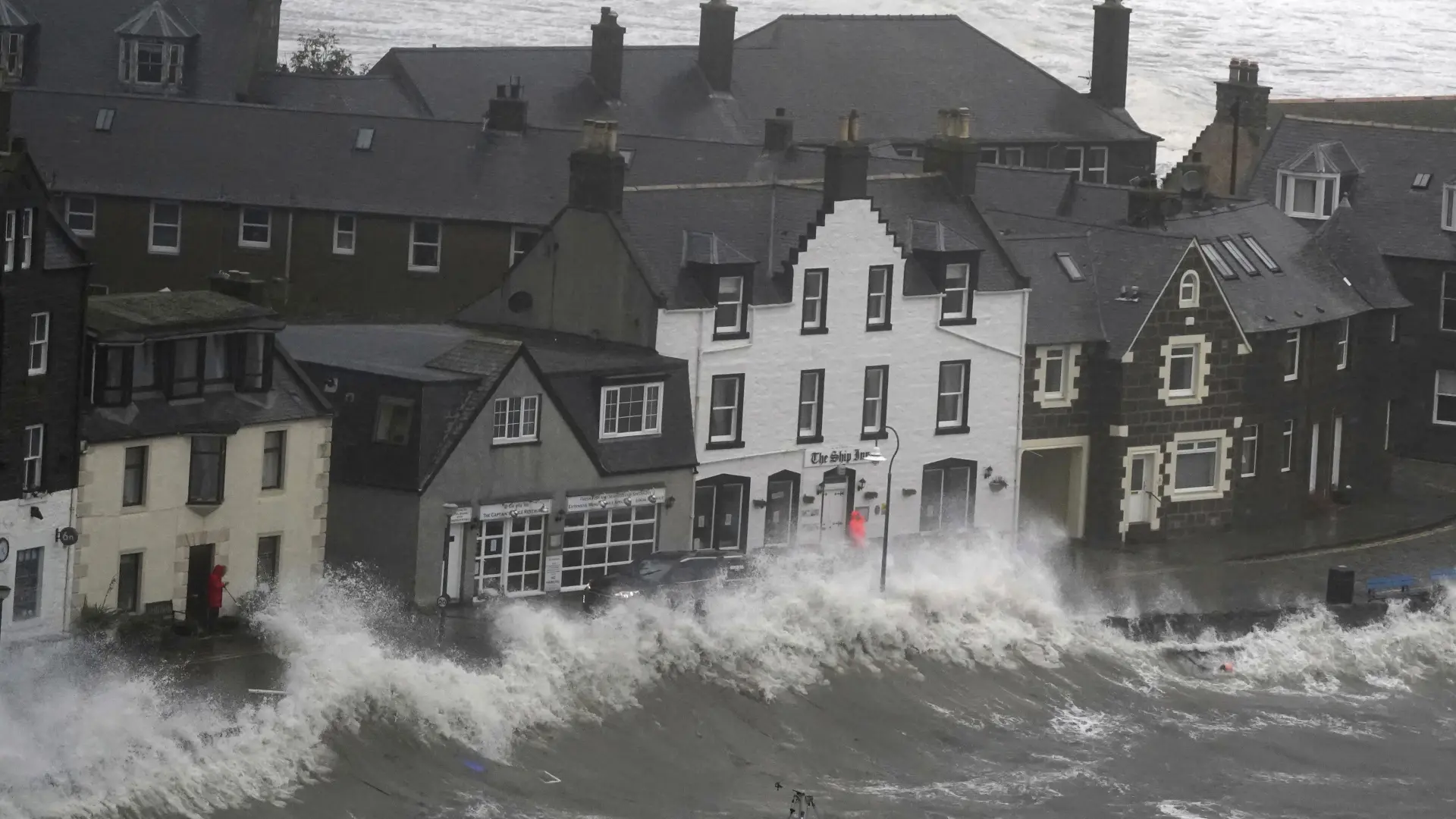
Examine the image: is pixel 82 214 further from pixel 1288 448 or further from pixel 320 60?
pixel 320 60

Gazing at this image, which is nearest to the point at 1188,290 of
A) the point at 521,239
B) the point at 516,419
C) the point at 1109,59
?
the point at 521,239

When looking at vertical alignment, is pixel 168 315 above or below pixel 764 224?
below

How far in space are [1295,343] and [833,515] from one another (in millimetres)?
15147

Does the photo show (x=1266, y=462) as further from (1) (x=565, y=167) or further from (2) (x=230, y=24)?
(2) (x=230, y=24)

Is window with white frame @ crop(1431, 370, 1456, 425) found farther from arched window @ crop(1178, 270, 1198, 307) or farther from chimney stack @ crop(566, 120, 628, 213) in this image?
chimney stack @ crop(566, 120, 628, 213)

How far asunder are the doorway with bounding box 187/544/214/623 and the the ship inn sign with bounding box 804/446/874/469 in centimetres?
1633

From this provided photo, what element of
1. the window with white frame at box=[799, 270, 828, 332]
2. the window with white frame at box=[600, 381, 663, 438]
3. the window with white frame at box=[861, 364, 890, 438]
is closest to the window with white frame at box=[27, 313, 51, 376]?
the window with white frame at box=[600, 381, 663, 438]

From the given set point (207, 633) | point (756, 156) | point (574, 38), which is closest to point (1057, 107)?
point (756, 156)

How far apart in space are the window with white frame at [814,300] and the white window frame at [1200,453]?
444 inches

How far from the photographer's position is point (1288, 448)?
3246 inches

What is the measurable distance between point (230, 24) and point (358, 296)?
1905 cm

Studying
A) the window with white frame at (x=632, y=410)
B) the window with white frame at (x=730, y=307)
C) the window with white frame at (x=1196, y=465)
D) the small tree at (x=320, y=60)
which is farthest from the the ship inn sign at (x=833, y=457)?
the small tree at (x=320, y=60)

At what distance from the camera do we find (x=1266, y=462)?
81.4 m

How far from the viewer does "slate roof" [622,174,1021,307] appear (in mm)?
70875
